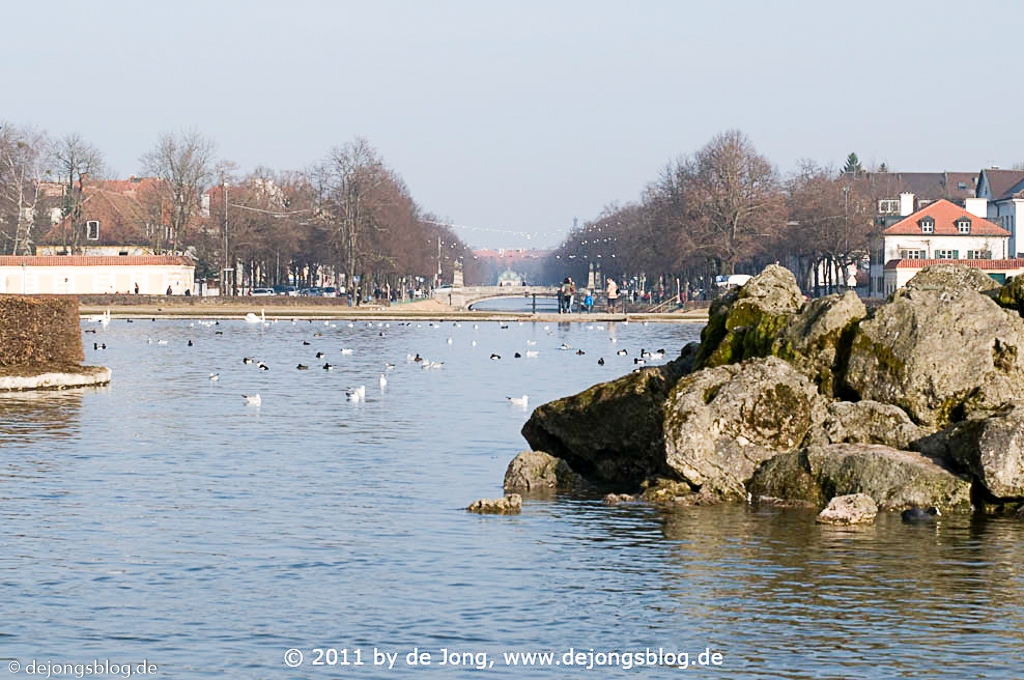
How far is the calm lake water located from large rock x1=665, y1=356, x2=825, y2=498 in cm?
104

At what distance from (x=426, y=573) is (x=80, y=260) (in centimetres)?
13242

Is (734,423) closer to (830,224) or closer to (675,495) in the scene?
(675,495)

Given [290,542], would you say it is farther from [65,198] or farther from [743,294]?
[65,198]

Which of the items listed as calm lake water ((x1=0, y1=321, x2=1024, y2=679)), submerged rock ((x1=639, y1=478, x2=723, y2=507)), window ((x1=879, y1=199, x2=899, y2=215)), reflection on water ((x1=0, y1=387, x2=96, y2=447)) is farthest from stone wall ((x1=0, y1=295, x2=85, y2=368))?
window ((x1=879, y1=199, x2=899, y2=215))

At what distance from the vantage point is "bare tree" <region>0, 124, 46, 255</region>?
155125 millimetres

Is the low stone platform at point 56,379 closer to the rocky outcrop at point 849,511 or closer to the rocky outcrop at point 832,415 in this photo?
the rocky outcrop at point 832,415

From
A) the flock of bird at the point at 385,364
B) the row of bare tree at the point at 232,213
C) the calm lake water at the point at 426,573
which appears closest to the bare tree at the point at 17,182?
the row of bare tree at the point at 232,213

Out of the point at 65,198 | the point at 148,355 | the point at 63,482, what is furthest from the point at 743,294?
the point at 65,198

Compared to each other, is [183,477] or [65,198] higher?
[65,198]

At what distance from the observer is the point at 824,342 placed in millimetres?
27328

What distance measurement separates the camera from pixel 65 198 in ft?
537

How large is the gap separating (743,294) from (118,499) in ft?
42.1

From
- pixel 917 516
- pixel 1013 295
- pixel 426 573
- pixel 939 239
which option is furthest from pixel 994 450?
pixel 939 239

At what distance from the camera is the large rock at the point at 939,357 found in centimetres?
2570
